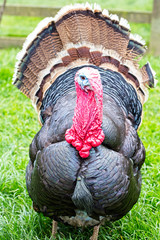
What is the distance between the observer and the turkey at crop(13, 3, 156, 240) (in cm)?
246

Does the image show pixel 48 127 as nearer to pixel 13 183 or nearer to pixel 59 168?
pixel 59 168

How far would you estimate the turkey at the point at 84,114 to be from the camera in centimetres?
246

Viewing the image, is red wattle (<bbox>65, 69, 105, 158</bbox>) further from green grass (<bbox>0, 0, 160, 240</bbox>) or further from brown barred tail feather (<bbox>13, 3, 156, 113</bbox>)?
brown barred tail feather (<bbox>13, 3, 156, 113</bbox>)

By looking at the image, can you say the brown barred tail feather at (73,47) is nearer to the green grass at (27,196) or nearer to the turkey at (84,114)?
the turkey at (84,114)

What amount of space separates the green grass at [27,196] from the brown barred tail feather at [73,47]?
1.66 feet

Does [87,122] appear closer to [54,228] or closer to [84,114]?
[84,114]

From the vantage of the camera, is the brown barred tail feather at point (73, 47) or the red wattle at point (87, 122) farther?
the brown barred tail feather at point (73, 47)

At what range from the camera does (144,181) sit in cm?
389

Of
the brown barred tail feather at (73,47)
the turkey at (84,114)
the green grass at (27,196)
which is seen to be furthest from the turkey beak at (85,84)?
the green grass at (27,196)

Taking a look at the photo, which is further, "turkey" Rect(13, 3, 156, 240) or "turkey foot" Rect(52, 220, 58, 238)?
"turkey foot" Rect(52, 220, 58, 238)

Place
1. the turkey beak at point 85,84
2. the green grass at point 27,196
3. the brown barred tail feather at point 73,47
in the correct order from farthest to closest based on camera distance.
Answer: the brown barred tail feather at point 73,47 → the green grass at point 27,196 → the turkey beak at point 85,84

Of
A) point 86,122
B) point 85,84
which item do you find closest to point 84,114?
point 86,122

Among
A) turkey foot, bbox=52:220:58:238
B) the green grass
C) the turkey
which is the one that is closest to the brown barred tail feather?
the turkey

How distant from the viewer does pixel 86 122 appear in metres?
2.47
